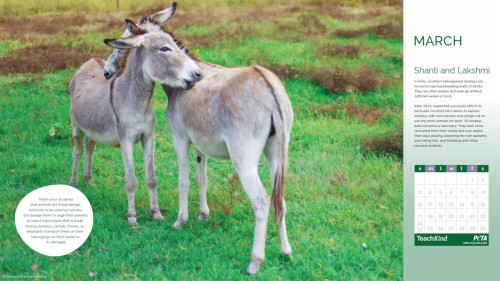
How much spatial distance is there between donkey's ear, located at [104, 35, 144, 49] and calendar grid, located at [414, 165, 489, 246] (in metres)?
2.39

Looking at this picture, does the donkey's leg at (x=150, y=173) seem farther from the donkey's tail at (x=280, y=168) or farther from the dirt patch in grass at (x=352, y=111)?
the dirt patch in grass at (x=352, y=111)

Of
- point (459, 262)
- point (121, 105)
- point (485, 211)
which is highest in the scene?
point (121, 105)

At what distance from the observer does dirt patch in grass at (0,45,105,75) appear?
9094mm

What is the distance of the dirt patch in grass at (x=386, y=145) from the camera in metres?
6.59

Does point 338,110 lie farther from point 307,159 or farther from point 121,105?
point 121,105

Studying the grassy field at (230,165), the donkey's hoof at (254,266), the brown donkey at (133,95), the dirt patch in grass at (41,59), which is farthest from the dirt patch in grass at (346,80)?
the donkey's hoof at (254,266)

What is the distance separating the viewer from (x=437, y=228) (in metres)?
4.80

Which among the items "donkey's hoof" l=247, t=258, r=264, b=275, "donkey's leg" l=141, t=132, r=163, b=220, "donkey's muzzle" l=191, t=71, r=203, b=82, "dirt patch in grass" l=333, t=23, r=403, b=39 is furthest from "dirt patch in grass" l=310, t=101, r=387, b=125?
"dirt patch in grass" l=333, t=23, r=403, b=39

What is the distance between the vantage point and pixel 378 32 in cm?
1212

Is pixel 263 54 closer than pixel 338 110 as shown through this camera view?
No

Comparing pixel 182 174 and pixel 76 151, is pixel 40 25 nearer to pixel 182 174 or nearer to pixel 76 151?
pixel 76 151

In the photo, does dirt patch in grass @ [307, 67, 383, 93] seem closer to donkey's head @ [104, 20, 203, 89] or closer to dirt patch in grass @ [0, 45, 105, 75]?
dirt patch in grass @ [0, 45, 105, 75]

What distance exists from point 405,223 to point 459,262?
1.52 feet

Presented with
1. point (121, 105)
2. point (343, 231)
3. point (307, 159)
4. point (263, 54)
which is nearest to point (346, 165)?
point (307, 159)
